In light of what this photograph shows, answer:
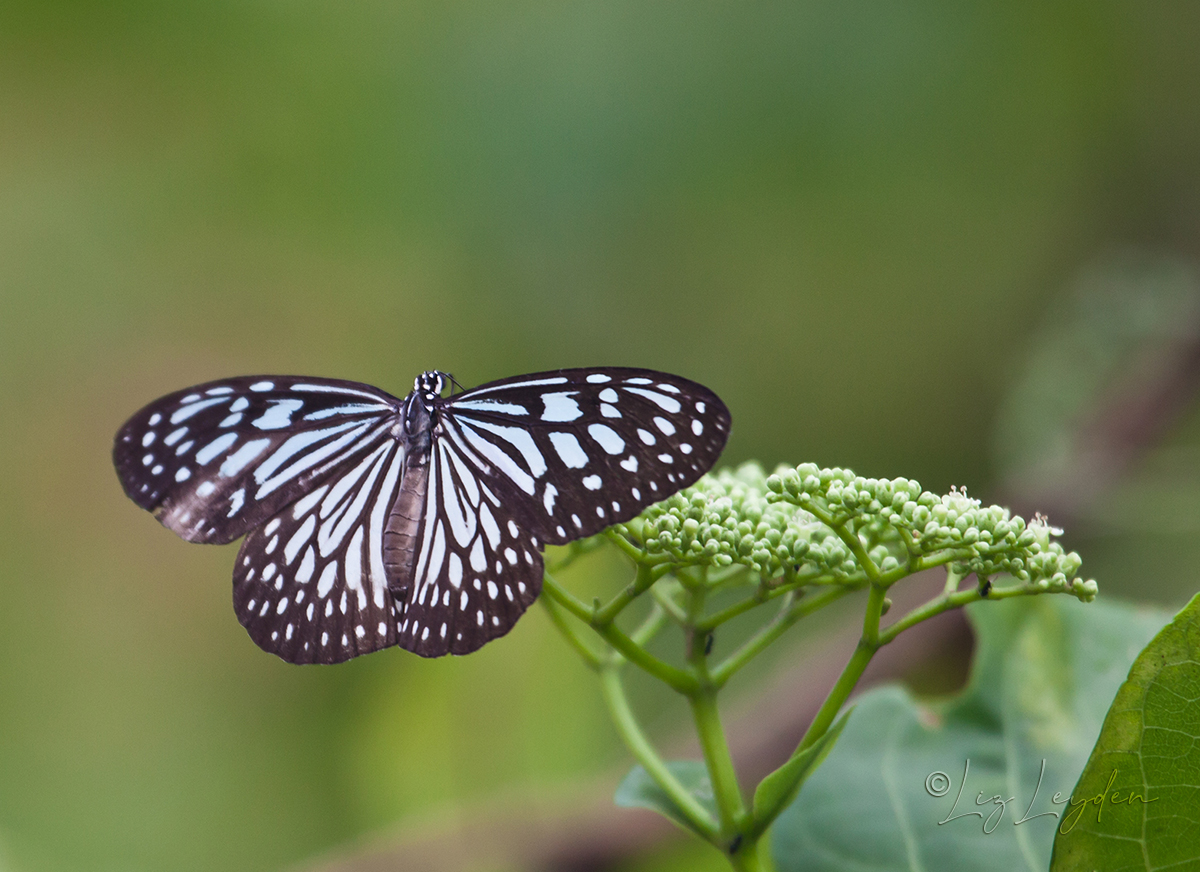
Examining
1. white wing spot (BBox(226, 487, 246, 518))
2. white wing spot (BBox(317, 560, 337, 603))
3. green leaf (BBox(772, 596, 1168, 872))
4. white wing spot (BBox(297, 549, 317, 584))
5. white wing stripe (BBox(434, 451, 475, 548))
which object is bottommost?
green leaf (BBox(772, 596, 1168, 872))

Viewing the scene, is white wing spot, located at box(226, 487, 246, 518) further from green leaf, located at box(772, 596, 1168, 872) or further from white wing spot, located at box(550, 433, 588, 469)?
green leaf, located at box(772, 596, 1168, 872)

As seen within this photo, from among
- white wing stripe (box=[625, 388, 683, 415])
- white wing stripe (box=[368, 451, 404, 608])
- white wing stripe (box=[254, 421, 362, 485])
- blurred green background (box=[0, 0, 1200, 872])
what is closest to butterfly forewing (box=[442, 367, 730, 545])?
white wing stripe (box=[625, 388, 683, 415])

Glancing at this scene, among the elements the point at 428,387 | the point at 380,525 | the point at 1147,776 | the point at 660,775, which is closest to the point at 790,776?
the point at 660,775

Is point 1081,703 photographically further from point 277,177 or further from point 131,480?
point 277,177

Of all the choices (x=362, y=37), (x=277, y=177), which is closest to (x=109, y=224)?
(x=277, y=177)

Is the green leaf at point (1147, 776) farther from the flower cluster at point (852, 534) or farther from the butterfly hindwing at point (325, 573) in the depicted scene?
the butterfly hindwing at point (325, 573)
